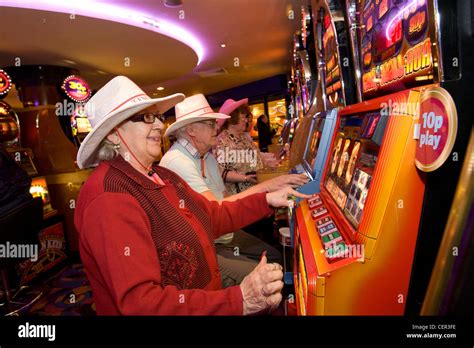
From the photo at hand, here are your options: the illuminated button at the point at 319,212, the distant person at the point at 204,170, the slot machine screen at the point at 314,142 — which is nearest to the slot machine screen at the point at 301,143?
the slot machine screen at the point at 314,142

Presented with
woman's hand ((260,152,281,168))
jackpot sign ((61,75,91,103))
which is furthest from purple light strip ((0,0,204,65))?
woman's hand ((260,152,281,168))

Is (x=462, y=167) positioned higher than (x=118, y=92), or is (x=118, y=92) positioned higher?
(x=118, y=92)

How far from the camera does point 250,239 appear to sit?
9.14ft

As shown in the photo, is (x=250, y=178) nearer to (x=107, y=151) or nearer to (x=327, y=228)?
(x=107, y=151)

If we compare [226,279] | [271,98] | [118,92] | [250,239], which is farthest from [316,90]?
[271,98]

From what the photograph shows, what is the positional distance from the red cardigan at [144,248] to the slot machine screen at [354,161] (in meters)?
0.48

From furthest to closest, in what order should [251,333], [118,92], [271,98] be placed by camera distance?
1. [271,98]
2. [118,92]
3. [251,333]

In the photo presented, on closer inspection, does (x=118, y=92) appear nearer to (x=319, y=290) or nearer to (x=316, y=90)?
(x=319, y=290)

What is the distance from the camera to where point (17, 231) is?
3107 millimetres

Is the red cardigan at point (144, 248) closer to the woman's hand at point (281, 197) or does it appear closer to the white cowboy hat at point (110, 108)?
the white cowboy hat at point (110, 108)

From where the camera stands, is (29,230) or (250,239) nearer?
(250,239)

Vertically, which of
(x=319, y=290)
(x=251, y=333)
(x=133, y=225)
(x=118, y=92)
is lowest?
(x=251, y=333)

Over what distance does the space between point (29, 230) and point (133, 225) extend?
2638 mm

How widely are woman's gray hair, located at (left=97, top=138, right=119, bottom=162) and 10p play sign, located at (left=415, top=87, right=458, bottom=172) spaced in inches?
47.5
